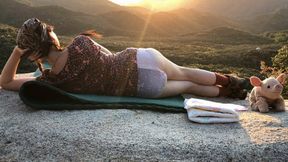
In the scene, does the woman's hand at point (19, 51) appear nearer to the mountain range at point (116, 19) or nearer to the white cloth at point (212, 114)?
the white cloth at point (212, 114)

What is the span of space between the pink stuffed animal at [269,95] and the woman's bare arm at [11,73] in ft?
11.7

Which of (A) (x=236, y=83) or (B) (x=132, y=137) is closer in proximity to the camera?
(B) (x=132, y=137)

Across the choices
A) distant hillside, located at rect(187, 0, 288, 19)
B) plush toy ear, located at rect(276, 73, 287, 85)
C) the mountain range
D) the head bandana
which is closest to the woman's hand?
the head bandana

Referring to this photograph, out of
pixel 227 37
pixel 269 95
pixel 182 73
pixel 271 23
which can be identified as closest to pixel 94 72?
pixel 182 73

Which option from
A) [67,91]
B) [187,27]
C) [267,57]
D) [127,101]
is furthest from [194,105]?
[187,27]

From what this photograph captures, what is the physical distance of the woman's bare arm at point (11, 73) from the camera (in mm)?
6961

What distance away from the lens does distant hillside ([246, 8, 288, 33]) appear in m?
75.7

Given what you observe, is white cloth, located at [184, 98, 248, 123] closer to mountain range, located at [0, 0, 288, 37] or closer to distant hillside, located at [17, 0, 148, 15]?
mountain range, located at [0, 0, 288, 37]

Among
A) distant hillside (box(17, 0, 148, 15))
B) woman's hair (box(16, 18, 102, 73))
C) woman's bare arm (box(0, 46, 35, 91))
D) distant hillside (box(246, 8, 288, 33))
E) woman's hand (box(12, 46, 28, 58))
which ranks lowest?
distant hillside (box(17, 0, 148, 15))

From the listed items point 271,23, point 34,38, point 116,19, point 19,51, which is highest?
point 271,23

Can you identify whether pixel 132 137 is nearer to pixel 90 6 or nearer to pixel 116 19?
pixel 116 19

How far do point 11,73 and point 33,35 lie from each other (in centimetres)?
93

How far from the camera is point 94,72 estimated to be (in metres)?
6.99

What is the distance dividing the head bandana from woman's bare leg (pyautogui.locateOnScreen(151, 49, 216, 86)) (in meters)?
1.82
